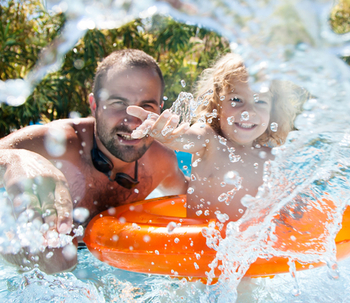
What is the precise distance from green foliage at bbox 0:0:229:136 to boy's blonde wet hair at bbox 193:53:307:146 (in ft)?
11.2

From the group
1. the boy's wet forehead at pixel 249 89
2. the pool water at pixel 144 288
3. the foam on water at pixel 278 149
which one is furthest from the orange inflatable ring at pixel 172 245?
the boy's wet forehead at pixel 249 89

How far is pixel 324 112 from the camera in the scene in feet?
3.87

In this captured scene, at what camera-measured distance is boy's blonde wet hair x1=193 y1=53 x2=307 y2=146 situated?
203 centimetres

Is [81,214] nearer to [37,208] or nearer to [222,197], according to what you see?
[222,197]

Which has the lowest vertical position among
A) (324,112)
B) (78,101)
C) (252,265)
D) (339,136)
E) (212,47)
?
(78,101)

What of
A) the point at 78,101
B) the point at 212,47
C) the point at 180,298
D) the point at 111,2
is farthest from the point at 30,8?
the point at 180,298

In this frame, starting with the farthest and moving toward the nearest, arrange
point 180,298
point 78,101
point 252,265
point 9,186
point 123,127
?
1. point 78,101
2. point 123,127
3. point 180,298
4. point 252,265
5. point 9,186

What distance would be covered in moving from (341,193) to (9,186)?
134cm

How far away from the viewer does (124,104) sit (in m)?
2.08

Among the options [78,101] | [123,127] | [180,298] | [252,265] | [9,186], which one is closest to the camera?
[9,186]

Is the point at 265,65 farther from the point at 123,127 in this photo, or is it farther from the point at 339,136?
the point at 123,127

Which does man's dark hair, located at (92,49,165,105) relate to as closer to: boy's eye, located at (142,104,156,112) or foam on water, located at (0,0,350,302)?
boy's eye, located at (142,104,156,112)

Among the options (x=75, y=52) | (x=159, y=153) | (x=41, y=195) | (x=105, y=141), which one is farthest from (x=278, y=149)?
(x=75, y=52)

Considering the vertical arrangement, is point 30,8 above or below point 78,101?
above
